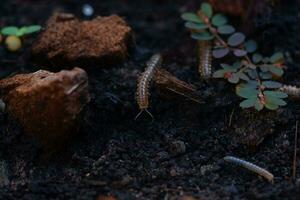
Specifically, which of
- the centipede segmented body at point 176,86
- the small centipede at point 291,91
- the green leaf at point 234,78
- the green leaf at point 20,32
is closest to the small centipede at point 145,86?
the centipede segmented body at point 176,86

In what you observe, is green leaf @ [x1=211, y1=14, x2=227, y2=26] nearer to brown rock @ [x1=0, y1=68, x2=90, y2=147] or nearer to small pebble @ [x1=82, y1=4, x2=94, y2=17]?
small pebble @ [x1=82, y1=4, x2=94, y2=17]

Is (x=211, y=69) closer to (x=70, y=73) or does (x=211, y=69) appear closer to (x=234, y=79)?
(x=234, y=79)

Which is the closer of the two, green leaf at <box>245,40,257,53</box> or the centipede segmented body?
the centipede segmented body

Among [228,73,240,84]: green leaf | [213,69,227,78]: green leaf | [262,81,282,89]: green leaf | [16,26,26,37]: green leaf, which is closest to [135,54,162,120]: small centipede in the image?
[213,69,227,78]: green leaf

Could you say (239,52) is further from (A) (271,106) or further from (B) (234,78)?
(A) (271,106)

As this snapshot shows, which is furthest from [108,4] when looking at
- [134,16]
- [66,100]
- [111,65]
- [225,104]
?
[66,100]

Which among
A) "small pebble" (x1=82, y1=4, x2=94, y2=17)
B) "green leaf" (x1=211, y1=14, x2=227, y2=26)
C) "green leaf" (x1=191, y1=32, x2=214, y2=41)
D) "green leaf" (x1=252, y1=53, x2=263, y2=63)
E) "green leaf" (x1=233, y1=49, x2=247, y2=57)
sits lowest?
"green leaf" (x1=252, y1=53, x2=263, y2=63)

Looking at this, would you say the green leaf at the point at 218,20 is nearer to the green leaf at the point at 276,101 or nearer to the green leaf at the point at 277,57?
the green leaf at the point at 277,57
